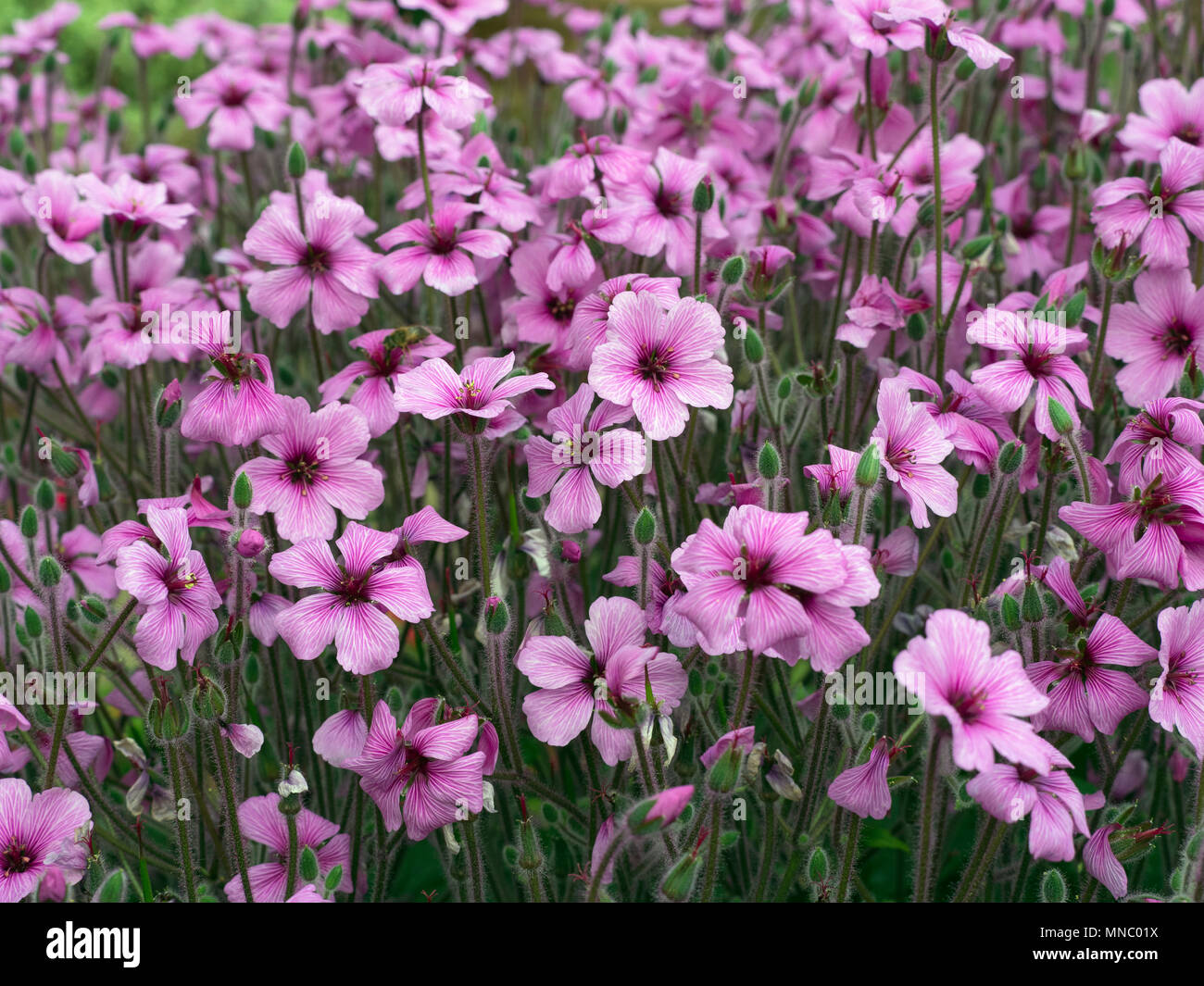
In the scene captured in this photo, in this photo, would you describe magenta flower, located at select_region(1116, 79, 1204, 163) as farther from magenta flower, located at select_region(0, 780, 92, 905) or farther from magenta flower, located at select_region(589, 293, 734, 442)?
magenta flower, located at select_region(0, 780, 92, 905)

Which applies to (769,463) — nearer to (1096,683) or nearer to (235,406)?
(1096,683)

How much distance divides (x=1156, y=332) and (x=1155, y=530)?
0.40 m

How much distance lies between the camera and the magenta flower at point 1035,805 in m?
0.89

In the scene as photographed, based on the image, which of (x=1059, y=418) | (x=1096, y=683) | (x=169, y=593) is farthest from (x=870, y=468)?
(x=169, y=593)

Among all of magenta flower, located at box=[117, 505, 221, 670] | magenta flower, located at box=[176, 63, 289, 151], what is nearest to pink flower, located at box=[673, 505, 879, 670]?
magenta flower, located at box=[117, 505, 221, 670]

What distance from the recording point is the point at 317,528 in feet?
3.63

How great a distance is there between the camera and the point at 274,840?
113 cm

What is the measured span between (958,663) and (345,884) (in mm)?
710

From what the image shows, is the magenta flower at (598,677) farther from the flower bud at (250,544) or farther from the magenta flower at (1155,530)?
the magenta flower at (1155,530)

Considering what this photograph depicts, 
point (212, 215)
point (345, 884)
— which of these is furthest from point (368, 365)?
point (212, 215)

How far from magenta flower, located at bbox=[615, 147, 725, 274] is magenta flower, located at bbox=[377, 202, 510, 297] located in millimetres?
169

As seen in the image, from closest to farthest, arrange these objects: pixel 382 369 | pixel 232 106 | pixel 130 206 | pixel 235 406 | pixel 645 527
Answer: pixel 645 527, pixel 235 406, pixel 382 369, pixel 130 206, pixel 232 106

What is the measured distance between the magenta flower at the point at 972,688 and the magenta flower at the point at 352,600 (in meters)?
0.44

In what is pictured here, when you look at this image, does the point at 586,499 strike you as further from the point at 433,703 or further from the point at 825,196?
the point at 825,196
